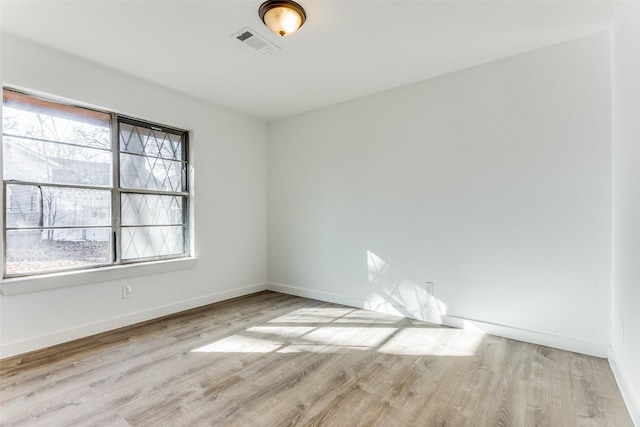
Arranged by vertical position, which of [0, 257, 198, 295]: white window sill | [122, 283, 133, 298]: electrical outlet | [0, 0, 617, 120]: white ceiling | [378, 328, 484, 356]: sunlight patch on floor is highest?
[0, 0, 617, 120]: white ceiling

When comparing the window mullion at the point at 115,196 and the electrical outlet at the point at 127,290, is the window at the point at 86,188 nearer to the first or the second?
the window mullion at the point at 115,196

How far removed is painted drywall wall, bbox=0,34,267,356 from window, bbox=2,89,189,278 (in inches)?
7.5

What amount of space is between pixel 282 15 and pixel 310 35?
428 millimetres

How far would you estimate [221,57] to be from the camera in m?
2.83

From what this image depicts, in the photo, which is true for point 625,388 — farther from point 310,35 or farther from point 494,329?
point 310,35

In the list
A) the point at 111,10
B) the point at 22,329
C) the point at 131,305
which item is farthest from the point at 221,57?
the point at 22,329

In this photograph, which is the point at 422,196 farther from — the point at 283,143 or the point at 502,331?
the point at 283,143

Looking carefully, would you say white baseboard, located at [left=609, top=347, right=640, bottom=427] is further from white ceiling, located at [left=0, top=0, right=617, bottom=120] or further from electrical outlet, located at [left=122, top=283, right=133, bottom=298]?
electrical outlet, located at [left=122, top=283, right=133, bottom=298]

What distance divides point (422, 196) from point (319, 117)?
1.84m

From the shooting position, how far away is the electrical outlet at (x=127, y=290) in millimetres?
3150

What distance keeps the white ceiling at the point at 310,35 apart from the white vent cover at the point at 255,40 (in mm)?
57

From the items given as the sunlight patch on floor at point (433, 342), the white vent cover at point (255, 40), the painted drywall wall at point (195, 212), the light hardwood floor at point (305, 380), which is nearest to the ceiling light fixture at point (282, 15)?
the white vent cover at point (255, 40)

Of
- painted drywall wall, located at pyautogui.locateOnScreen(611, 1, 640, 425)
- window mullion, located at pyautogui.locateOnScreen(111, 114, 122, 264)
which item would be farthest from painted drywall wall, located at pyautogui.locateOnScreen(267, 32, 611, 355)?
window mullion, located at pyautogui.locateOnScreen(111, 114, 122, 264)

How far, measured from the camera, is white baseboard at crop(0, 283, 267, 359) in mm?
2504
